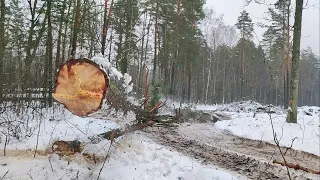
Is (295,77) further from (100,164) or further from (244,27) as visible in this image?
(244,27)

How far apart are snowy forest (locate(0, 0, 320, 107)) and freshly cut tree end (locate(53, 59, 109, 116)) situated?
4.90 feet

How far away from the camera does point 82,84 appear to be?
4715mm

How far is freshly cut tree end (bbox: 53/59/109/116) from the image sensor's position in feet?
15.4

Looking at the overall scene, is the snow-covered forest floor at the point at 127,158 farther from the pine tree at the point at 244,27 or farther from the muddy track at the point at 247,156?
the pine tree at the point at 244,27

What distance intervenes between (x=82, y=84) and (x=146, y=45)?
1096 inches

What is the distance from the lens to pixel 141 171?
4.97m

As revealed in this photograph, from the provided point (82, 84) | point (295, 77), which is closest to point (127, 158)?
point (82, 84)

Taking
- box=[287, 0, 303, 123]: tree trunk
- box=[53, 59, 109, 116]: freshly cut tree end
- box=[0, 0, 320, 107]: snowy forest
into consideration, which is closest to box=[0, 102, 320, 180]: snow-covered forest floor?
box=[53, 59, 109, 116]: freshly cut tree end

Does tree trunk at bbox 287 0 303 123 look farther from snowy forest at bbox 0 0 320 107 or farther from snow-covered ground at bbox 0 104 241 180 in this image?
snow-covered ground at bbox 0 104 241 180

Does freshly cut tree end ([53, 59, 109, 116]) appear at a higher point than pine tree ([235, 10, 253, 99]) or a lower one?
lower

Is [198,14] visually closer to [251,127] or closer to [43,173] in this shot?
[251,127]

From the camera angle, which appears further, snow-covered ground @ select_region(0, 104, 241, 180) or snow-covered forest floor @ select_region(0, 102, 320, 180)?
snow-covered forest floor @ select_region(0, 102, 320, 180)

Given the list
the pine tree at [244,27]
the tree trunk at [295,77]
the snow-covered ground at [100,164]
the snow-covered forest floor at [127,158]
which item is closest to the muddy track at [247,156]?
the snow-covered forest floor at [127,158]

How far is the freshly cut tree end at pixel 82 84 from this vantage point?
4691 mm
